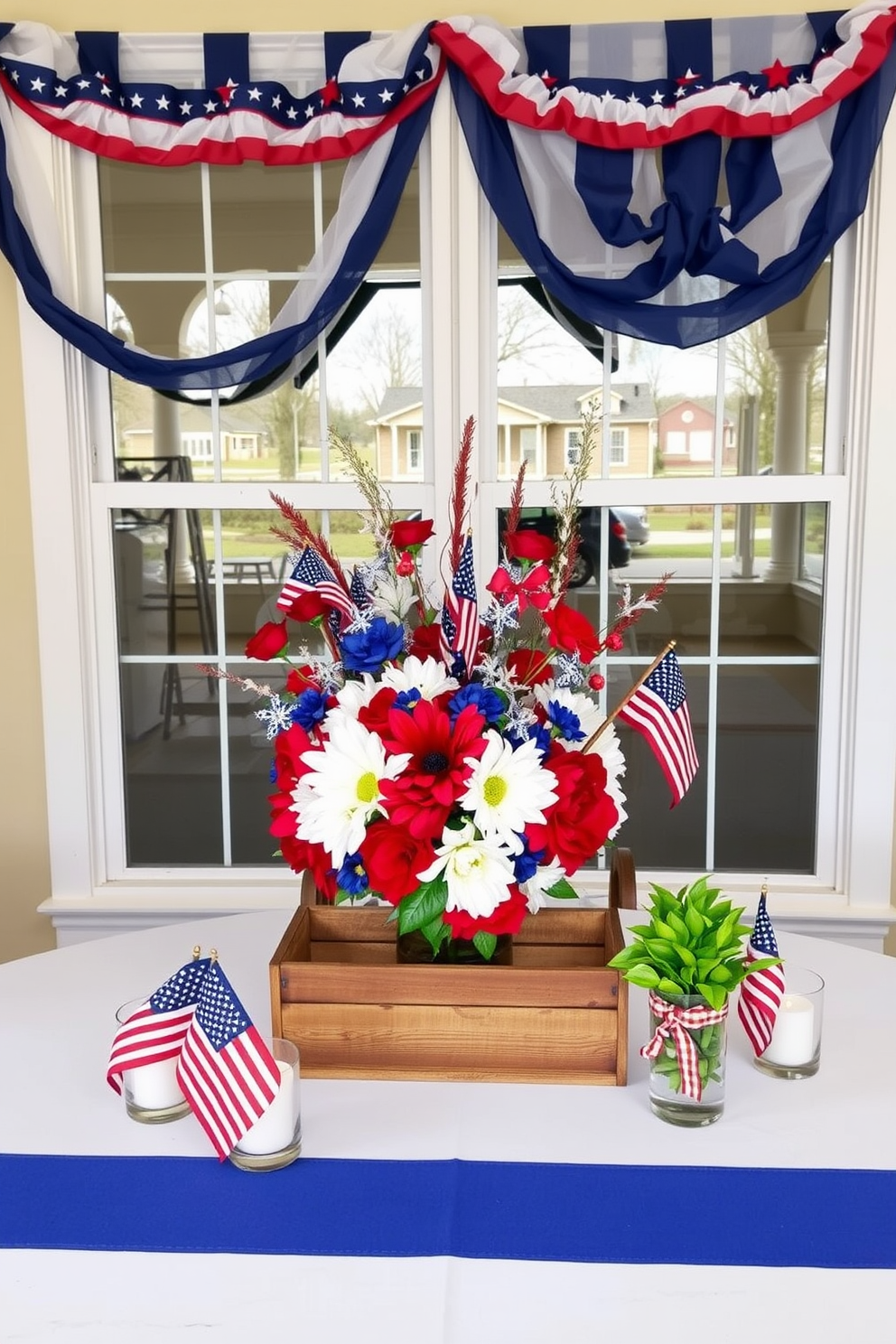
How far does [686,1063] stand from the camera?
128cm

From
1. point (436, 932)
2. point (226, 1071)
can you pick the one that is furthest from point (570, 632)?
point (226, 1071)

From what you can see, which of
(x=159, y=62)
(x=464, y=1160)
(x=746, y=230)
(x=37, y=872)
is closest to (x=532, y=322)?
(x=746, y=230)

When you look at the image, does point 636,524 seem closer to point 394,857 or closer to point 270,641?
point 270,641

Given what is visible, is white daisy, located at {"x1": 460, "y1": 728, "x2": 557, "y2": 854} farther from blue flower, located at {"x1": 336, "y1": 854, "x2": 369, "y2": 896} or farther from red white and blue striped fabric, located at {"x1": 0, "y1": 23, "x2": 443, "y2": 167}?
red white and blue striped fabric, located at {"x1": 0, "y1": 23, "x2": 443, "y2": 167}

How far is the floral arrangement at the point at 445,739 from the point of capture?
127 centimetres

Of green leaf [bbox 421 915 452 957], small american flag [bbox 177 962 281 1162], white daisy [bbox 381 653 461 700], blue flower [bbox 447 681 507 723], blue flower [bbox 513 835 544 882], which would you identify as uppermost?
white daisy [bbox 381 653 461 700]

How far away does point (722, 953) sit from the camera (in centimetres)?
129

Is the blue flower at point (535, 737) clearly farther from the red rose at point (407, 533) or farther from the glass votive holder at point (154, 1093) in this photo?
the glass votive holder at point (154, 1093)

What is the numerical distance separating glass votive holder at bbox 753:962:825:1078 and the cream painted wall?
157cm

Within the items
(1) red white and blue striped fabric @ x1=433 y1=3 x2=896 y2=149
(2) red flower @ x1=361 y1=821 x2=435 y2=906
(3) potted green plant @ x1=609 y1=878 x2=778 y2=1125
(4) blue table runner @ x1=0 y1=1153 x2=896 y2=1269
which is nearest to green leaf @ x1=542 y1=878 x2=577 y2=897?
(3) potted green plant @ x1=609 y1=878 x2=778 y2=1125

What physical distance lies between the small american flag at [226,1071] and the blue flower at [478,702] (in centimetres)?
40

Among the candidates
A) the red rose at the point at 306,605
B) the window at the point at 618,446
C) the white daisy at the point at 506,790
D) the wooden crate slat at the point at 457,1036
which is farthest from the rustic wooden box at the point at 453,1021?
the window at the point at 618,446

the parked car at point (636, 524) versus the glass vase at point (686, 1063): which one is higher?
the parked car at point (636, 524)

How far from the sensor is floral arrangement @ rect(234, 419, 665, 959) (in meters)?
1.27
